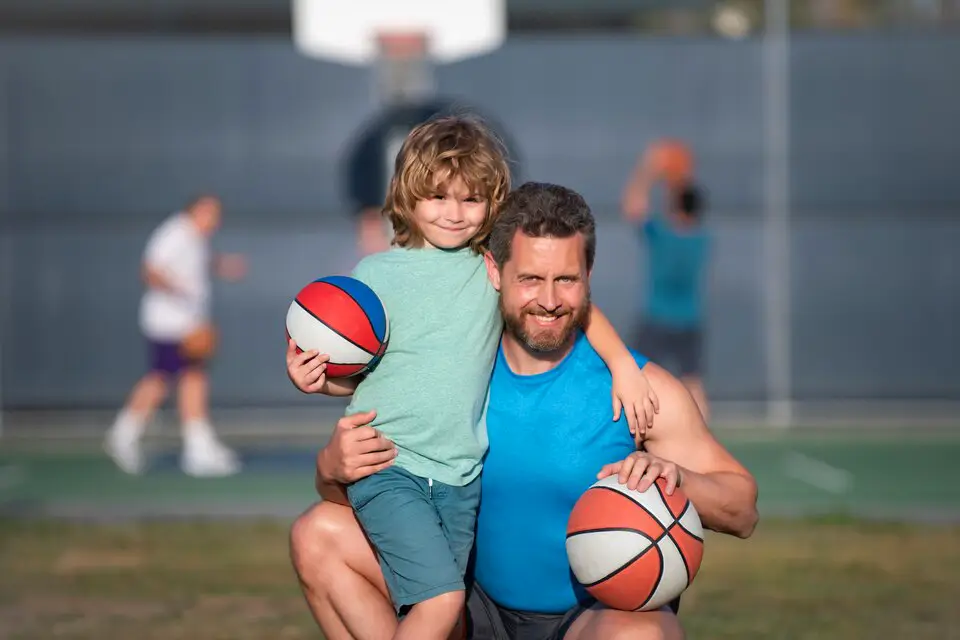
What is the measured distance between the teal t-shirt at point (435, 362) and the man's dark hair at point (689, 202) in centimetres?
810

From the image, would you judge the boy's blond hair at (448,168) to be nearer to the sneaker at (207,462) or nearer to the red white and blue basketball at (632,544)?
the red white and blue basketball at (632,544)

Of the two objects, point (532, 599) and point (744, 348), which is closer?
point (532, 599)

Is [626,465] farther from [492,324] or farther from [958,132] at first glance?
[958,132]

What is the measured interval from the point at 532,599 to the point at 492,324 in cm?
84

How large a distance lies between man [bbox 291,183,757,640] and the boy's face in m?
0.13

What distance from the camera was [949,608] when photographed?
6742mm

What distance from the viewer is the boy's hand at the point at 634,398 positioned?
412 centimetres

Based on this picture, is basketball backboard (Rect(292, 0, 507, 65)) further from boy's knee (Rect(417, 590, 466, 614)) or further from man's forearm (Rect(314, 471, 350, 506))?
boy's knee (Rect(417, 590, 466, 614))

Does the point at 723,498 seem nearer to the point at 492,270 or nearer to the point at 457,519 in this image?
the point at 457,519

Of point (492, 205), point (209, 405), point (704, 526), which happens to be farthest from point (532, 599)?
point (209, 405)

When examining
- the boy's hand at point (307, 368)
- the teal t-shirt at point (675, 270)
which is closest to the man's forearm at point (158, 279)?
the teal t-shirt at point (675, 270)

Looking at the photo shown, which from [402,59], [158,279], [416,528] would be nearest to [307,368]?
[416,528]

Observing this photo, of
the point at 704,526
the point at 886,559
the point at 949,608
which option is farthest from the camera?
the point at 886,559

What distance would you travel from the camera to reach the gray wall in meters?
16.0
